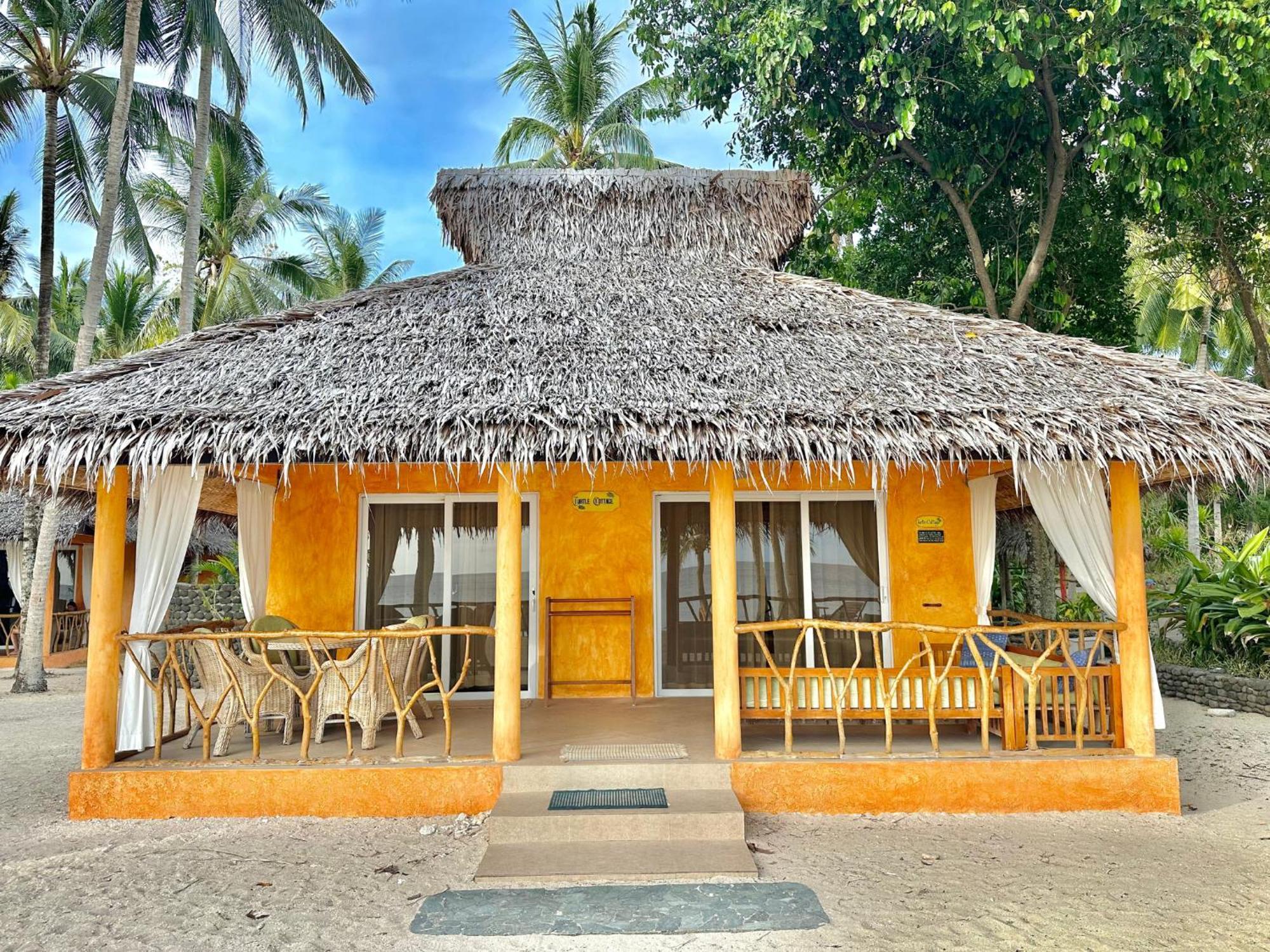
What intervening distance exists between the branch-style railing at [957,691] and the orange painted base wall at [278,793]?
1930 mm

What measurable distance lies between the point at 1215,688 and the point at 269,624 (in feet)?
33.0

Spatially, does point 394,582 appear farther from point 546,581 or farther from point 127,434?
point 127,434

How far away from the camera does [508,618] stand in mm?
5594

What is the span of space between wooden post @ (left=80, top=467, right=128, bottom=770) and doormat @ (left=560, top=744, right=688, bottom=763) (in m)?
2.97

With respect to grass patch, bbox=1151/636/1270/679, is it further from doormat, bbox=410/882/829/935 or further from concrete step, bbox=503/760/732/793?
doormat, bbox=410/882/829/935

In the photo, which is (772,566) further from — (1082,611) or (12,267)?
(12,267)

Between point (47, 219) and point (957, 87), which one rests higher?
point (47, 219)

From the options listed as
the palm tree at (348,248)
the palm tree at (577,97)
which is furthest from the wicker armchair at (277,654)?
the palm tree at (348,248)

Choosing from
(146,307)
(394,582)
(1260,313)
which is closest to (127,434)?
(394,582)

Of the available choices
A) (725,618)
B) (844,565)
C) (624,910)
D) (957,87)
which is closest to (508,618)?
(725,618)

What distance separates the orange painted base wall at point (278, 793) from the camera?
5281 millimetres

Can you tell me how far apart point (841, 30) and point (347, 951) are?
10017mm

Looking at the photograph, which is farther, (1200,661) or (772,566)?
(1200,661)

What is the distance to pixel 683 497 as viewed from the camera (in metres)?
7.97
